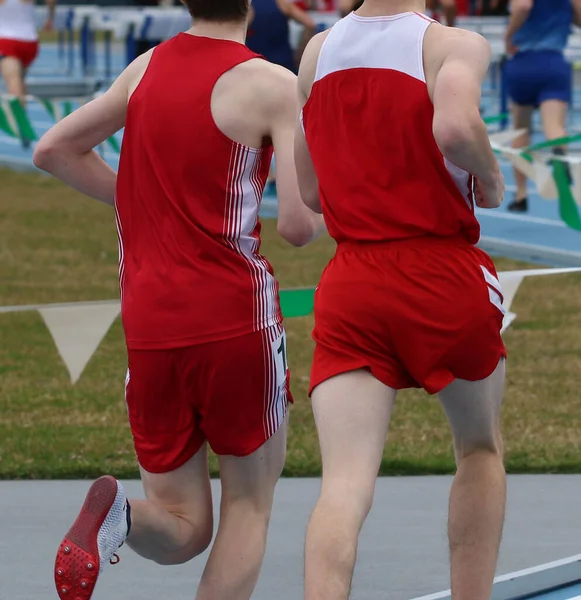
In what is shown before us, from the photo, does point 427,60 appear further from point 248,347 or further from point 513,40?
point 513,40

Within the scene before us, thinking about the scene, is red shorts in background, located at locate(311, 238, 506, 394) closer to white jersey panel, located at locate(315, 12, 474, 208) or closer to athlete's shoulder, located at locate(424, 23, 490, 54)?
white jersey panel, located at locate(315, 12, 474, 208)

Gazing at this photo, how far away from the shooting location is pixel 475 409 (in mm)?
3664

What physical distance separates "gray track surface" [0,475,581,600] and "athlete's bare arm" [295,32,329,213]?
1.42 metres

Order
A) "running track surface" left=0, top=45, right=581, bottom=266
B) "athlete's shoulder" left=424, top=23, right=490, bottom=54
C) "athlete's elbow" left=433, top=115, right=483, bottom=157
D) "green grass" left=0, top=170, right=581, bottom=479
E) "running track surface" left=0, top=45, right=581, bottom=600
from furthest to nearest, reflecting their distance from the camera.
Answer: "running track surface" left=0, top=45, right=581, bottom=266, "green grass" left=0, top=170, right=581, bottom=479, "running track surface" left=0, top=45, right=581, bottom=600, "athlete's shoulder" left=424, top=23, right=490, bottom=54, "athlete's elbow" left=433, top=115, right=483, bottom=157

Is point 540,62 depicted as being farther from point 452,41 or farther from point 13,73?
point 452,41

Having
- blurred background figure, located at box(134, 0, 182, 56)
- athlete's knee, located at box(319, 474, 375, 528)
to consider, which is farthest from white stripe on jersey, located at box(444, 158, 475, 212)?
blurred background figure, located at box(134, 0, 182, 56)

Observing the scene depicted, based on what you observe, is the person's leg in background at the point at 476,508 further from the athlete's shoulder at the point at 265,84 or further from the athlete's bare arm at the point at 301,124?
the athlete's shoulder at the point at 265,84

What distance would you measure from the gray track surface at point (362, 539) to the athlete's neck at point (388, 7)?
1.82 meters

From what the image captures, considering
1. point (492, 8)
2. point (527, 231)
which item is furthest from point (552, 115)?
point (492, 8)

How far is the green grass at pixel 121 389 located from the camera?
20.4 ft

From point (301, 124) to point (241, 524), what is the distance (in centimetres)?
99

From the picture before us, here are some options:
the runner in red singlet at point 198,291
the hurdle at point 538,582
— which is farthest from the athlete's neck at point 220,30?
the hurdle at point 538,582

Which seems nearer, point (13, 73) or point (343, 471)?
point (343, 471)

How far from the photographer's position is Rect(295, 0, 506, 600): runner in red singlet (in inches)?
135
